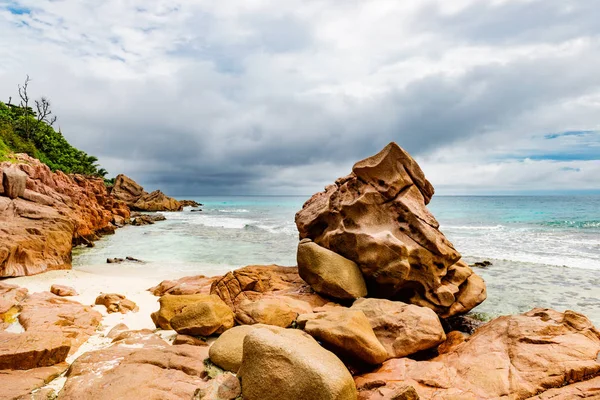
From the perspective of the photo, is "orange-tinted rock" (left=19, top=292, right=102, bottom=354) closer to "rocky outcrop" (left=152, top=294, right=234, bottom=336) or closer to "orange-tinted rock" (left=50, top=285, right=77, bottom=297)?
"orange-tinted rock" (left=50, top=285, right=77, bottom=297)

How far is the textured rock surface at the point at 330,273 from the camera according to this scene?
27.3 ft

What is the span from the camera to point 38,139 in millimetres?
41344

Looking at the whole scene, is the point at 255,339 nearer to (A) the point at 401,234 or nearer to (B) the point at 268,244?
(A) the point at 401,234

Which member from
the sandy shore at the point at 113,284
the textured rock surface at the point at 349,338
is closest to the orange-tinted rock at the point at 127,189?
the sandy shore at the point at 113,284

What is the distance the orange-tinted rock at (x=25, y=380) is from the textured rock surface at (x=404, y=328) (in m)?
5.01

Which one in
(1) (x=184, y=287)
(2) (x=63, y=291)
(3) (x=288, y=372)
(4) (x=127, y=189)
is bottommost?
(1) (x=184, y=287)

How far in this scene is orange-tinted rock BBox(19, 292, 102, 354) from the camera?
6367mm

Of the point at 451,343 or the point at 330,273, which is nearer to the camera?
the point at 451,343

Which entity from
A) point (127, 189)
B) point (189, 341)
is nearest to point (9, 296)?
point (189, 341)

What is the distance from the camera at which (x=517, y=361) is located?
5102 mm

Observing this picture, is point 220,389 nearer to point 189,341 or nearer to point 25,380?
point 189,341

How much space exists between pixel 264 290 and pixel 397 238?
147 inches

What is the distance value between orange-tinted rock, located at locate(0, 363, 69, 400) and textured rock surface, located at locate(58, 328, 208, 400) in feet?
0.94

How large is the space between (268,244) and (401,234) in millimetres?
15808
